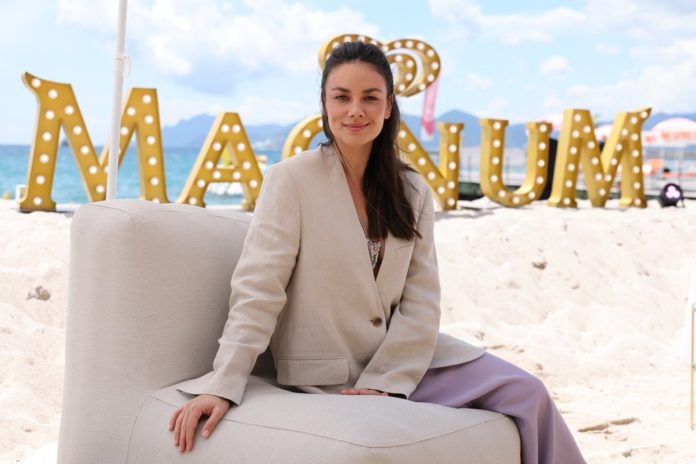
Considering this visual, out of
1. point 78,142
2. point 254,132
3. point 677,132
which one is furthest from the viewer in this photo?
point 254,132

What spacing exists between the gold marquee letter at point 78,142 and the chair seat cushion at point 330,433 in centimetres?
555

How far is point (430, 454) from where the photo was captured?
1.82 meters

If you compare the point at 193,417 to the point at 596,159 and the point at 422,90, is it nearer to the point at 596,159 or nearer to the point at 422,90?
the point at 422,90

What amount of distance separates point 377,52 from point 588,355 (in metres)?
3.08

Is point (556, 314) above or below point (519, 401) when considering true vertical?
below

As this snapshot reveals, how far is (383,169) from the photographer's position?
235cm

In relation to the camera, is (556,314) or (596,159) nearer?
(556,314)

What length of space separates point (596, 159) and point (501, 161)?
1.10m

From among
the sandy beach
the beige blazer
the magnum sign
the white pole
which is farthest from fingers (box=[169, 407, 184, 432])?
the magnum sign

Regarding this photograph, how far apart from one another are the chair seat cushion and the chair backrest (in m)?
0.09

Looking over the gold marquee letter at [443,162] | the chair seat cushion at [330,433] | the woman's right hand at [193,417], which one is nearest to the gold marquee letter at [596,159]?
the gold marquee letter at [443,162]

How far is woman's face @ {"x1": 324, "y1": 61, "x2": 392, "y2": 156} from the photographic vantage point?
2.20 m

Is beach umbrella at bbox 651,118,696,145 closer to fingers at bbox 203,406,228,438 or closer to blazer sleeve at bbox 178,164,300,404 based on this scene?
blazer sleeve at bbox 178,164,300,404

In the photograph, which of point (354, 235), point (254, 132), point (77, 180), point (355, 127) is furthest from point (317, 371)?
point (254, 132)
